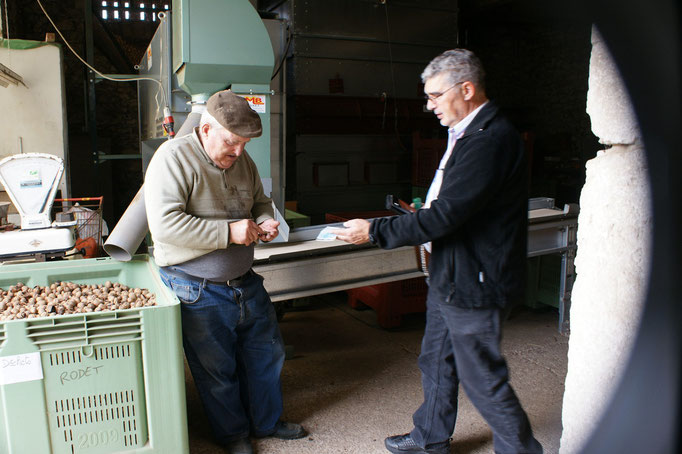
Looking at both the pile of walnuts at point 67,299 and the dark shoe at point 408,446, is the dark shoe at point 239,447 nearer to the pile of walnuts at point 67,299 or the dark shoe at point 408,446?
the dark shoe at point 408,446

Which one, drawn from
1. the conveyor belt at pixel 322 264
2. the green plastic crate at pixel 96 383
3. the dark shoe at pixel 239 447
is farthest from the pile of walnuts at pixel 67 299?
the dark shoe at pixel 239 447

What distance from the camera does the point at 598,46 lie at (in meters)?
1.30

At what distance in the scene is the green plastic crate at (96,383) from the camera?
1682 mm

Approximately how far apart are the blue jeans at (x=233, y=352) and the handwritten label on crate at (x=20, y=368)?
55 centimetres

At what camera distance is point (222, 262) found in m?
2.08

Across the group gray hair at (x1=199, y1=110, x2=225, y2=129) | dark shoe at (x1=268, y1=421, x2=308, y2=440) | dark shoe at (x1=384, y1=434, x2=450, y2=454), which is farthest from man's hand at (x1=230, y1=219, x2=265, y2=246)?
dark shoe at (x1=384, y1=434, x2=450, y2=454)

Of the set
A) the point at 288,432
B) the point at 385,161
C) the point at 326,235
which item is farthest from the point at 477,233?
the point at 385,161

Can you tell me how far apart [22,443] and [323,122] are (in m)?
4.51

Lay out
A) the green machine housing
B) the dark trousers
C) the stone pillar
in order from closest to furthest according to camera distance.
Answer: the stone pillar → the dark trousers → the green machine housing

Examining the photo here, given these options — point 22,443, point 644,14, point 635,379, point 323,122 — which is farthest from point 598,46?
point 323,122

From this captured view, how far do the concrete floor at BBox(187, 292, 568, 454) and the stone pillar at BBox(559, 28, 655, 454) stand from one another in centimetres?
115

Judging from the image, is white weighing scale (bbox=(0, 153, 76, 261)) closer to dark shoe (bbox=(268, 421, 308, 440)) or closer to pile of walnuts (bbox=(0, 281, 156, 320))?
pile of walnuts (bbox=(0, 281, 156, 320))

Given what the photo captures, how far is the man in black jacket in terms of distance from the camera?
1.83 meters

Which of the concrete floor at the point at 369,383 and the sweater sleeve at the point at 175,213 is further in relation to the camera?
the concrete floor at the point at 369,383
